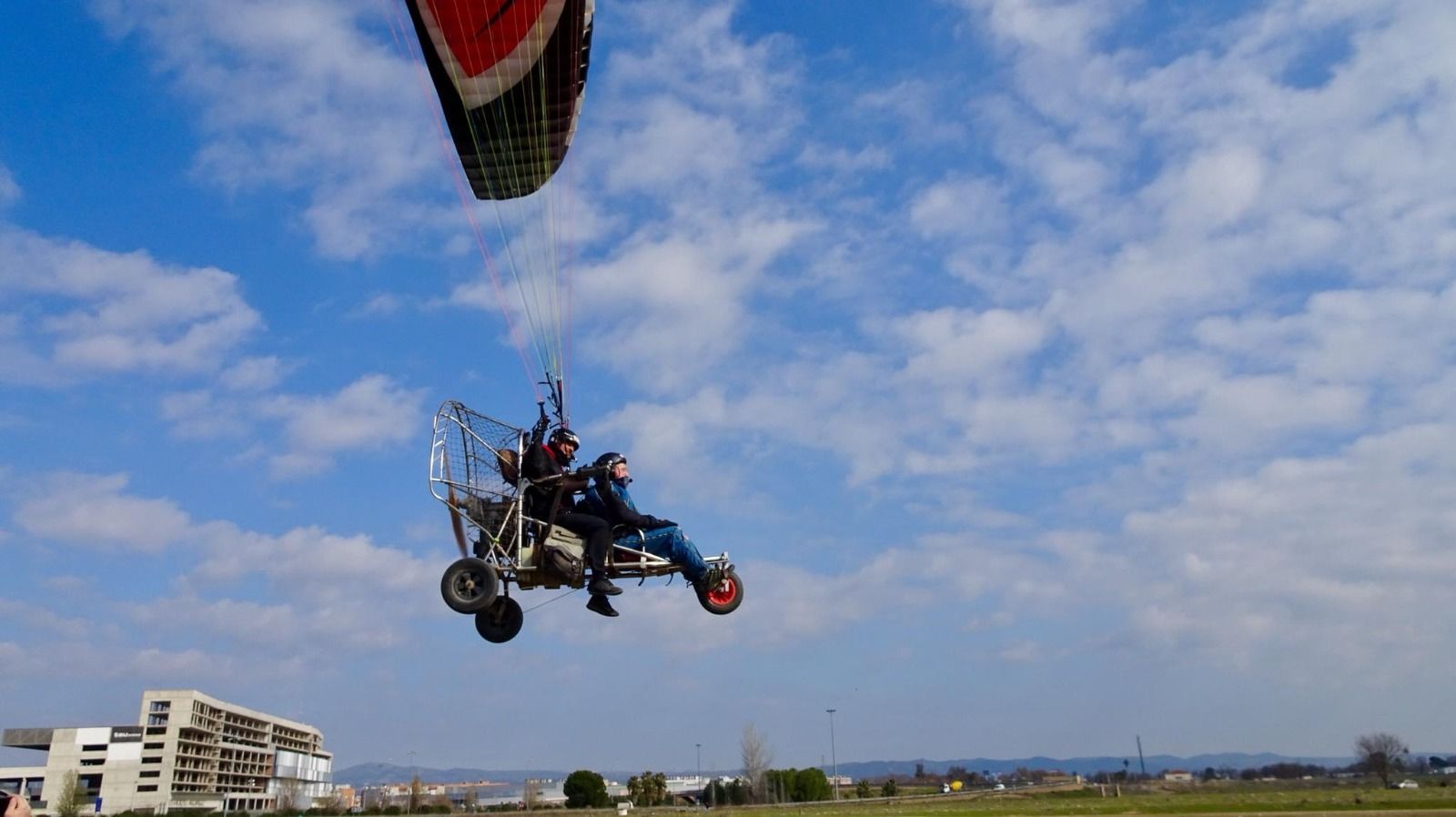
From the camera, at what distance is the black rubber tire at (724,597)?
14.4 metres

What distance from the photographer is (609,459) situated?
13.6m

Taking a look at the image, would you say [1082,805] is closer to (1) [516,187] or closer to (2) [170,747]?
(1) [516,187]

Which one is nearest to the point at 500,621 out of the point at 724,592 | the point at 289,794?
the point at 724,592

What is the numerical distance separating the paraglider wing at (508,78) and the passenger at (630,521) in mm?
4623

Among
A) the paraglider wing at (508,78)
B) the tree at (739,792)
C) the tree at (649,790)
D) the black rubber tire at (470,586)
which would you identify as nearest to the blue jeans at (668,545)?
the black rubber tire at (470,586)

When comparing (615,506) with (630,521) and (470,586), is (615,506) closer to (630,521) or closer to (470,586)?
(630,521)

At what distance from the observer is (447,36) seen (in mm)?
14430

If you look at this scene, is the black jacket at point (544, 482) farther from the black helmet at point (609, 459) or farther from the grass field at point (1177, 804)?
the grass field at point (1177, 804)

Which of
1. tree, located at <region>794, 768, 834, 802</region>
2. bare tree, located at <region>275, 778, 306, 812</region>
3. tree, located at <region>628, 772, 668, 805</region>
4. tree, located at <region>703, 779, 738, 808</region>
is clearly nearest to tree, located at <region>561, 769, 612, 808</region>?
tree, located at <region>628, 772, 668, 805</region>

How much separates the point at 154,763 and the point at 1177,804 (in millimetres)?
104121

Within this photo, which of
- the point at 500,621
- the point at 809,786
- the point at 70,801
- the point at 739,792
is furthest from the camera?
the point at 70,801

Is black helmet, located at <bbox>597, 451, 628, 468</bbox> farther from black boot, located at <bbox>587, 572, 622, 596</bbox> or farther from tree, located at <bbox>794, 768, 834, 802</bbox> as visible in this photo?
tree, located at <bbox>794, 768, 834, 802</bbox>

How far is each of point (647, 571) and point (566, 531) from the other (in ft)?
4.03

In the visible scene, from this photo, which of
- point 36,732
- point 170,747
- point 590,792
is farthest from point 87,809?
point 590,792
